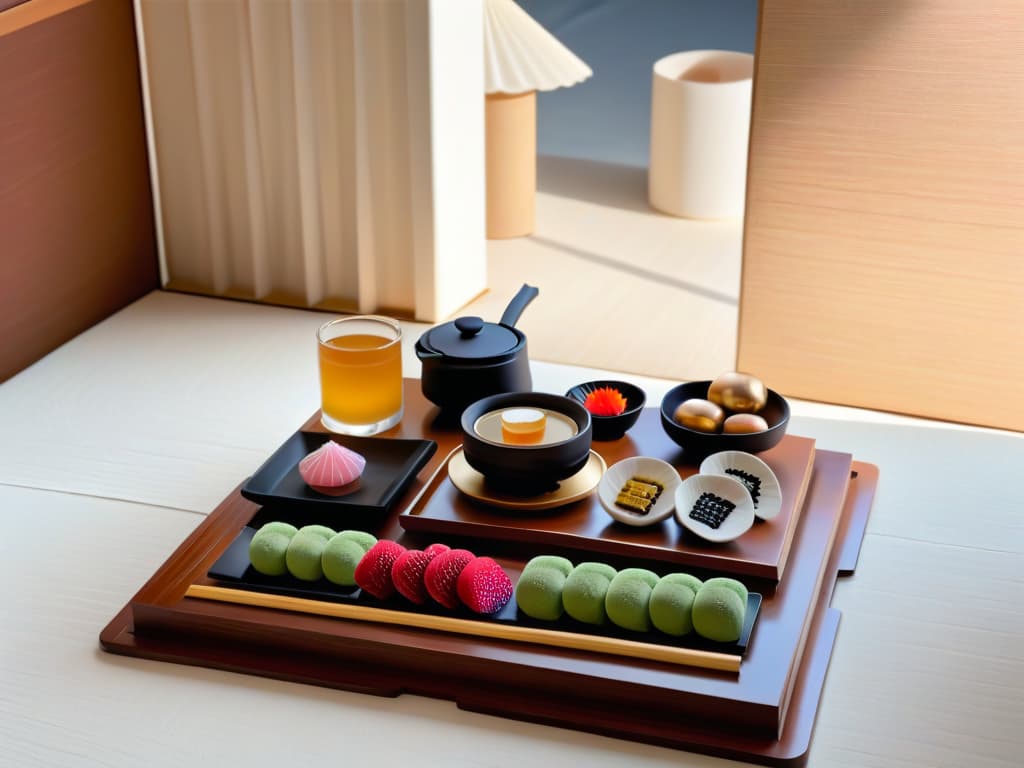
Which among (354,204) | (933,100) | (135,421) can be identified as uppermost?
(933,100)

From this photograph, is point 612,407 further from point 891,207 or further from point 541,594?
point 891,207

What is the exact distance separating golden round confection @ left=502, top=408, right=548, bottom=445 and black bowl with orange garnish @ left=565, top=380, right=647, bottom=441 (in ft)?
0.27

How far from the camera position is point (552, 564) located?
135cm

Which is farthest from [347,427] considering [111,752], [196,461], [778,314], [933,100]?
[933,100]

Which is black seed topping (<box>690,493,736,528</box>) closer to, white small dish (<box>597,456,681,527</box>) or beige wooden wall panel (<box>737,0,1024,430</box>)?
white small dish (<box>597,456,681,527</box>)

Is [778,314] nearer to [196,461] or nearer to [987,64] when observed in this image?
[987,64]

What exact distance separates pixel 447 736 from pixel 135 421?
88 cm

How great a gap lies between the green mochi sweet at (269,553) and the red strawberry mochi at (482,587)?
0.66ft

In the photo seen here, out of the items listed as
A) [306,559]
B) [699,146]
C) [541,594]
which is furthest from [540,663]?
[699,146]

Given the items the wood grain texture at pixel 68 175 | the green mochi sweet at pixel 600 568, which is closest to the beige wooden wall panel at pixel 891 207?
the green mochi sweet at pixel 600 568

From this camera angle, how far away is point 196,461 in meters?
1.81

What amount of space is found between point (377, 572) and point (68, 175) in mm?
1208

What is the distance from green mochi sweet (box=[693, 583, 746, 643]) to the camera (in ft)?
4.14

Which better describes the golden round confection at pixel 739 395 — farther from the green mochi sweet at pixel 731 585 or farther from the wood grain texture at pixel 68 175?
the wood grain texture at pixel 68 175
